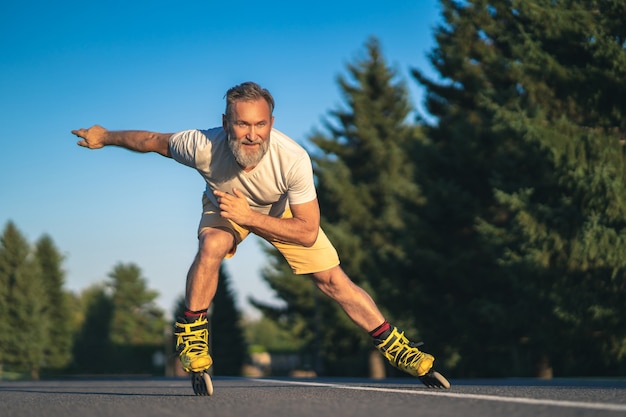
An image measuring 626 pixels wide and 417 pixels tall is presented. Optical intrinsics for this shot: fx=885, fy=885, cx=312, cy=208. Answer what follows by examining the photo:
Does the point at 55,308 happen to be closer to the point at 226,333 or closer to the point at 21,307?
the point at 21,307

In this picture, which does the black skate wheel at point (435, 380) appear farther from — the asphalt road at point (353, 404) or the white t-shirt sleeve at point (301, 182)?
the white t-shirt sleeve at point (301, 182)

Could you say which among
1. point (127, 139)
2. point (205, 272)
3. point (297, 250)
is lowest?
point (205, 272)

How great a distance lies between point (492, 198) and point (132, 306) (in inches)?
4222

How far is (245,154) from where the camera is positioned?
5352 millimetres

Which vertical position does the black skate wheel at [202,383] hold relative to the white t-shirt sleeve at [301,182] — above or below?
below

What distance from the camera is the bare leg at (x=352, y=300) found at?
18.7ft

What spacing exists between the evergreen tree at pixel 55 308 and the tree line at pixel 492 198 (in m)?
37.2

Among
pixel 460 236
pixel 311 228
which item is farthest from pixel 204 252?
pixel 460 236

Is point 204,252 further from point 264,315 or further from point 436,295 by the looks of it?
point 264,315

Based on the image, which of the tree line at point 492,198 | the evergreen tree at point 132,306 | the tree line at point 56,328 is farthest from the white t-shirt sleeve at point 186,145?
the evergreen tree at point 132,306

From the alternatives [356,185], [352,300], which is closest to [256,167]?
[352,300]

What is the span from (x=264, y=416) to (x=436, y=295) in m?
25.0

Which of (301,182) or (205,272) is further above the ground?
(301,182)

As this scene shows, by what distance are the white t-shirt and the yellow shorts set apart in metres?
0.20
